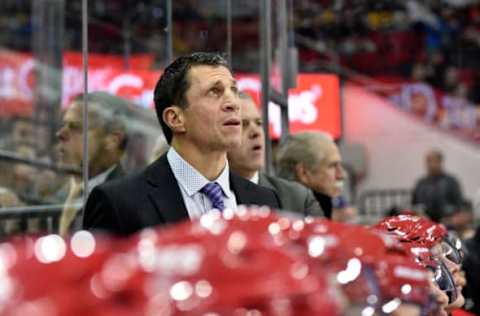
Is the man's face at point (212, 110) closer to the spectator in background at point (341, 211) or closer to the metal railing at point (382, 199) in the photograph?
the spectator in background at point (341, 211)

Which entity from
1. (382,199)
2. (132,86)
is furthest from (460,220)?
(382,199)

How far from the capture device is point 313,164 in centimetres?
460

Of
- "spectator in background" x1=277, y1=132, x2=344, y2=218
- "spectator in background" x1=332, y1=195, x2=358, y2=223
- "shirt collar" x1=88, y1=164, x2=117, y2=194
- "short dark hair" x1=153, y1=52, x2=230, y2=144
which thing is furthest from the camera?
"spectator in background" x1=332, y1=195, x2=358, y2=223

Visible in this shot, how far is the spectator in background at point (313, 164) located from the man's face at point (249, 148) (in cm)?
36

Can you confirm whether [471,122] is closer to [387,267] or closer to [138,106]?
[138,106]

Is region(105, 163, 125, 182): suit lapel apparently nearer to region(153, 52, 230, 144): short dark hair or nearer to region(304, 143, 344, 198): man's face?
region(304, 143, 344, 198): man's face

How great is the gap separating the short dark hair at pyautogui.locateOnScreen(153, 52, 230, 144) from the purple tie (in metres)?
0.23

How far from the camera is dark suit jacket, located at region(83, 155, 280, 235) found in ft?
8.55

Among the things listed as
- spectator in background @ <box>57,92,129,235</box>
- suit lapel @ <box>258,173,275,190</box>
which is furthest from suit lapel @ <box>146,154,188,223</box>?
spectator in background @ <box>57,92,129,235</box>

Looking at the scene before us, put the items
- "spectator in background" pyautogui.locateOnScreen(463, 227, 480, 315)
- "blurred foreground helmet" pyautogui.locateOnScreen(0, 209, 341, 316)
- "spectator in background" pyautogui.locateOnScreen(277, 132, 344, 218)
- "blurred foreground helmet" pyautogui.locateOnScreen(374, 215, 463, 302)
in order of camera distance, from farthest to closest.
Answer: "spectator in background" pyautogui.locateOnScreen(463, 227, 480, 315) → "spectator in background" pyautogui.locateOnScreen(277, 132, 344, 218) → "blurred foreground helmet" pyautogui.locateOnScreen(374, 215, 463, 302) → "blurred foreground helmet" pyautogui.locateOnScreen(0, 209, 341, 316)

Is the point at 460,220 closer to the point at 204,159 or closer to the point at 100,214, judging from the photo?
the point at 204,159

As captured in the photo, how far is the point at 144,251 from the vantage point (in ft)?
3.96

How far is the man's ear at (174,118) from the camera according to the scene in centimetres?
282

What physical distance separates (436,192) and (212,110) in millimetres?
7382
